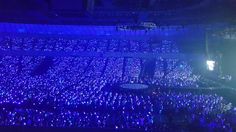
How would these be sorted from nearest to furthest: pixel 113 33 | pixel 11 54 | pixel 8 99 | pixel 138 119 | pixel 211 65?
pixel 138 119 → pixel 8 99 → pixel 211 65 → pixel 11 54 → pixel 113 33

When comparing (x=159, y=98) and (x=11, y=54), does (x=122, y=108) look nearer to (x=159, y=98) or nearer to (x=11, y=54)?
(x=159, y=98)

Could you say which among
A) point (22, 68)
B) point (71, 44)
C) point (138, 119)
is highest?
point (71, 44)

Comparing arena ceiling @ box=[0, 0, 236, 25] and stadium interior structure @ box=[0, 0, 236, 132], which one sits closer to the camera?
arena ceiling @ box=[0, 0, 236, 25]

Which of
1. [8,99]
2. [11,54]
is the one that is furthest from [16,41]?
[8,99]

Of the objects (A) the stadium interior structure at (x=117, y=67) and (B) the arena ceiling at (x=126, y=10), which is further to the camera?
(A) the stadium interior structure at (x=117, y=67)

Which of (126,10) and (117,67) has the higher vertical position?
(126,10)

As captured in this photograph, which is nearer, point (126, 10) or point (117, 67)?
point (126, 10)

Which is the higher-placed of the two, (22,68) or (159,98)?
(22,68)

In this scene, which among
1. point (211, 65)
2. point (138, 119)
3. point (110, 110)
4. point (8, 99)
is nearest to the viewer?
point (138, 119)
